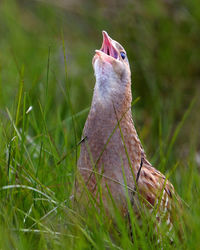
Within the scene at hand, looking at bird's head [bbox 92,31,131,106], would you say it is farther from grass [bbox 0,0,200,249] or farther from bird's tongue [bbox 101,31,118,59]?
grass [bbox 0,0,200,249]

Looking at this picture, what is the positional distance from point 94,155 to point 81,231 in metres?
0.46

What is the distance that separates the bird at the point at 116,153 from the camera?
282 cm

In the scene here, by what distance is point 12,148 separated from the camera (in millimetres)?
2977

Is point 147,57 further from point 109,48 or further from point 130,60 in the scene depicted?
point 109,48

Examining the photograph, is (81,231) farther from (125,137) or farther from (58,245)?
(125,137)

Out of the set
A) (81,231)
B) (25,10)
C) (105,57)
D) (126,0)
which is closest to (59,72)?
(126,0)

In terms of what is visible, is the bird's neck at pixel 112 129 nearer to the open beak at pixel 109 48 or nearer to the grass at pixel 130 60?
the open beak at pixel 109 48

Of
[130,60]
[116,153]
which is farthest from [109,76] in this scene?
[130,60]

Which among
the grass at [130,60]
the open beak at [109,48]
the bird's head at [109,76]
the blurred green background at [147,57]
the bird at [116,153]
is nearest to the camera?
the bird at [116,153]

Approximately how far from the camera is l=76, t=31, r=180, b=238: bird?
111 inches

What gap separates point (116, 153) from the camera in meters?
2.89

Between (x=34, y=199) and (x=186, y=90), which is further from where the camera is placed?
(x=186, y=90)

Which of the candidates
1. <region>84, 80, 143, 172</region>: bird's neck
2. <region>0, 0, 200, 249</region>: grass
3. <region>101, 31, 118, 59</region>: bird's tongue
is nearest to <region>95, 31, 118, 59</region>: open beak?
<region>101, 31, 118, 59</region>: bird's tongue

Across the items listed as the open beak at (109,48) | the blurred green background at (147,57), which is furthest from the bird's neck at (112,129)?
the blurred green background at (147,57)
